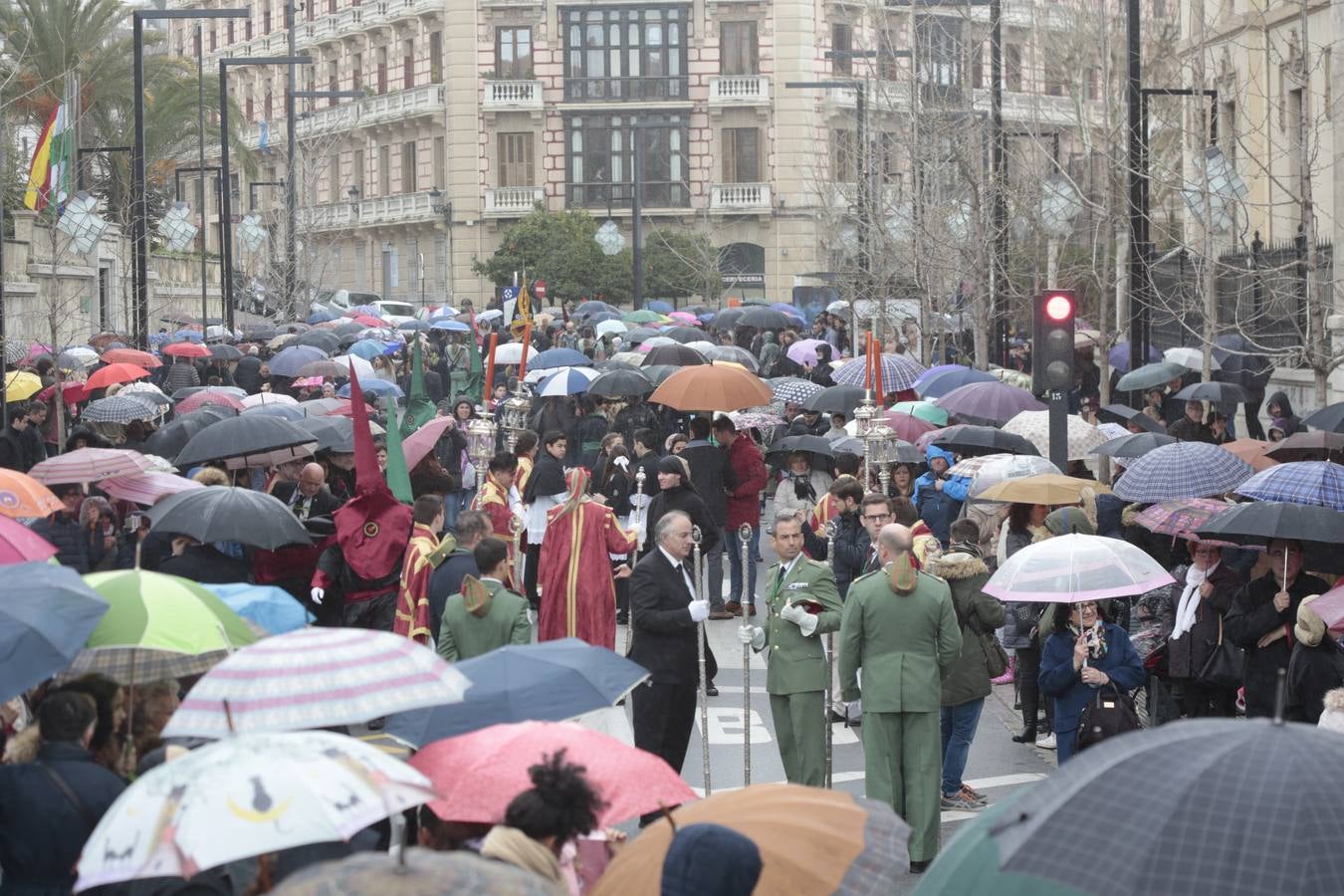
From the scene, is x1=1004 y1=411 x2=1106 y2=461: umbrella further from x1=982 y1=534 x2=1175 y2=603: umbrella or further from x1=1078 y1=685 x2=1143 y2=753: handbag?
x1=1078 y1=685 x2=1143 y2=753: handbag

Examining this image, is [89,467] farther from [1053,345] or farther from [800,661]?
[1053,345]

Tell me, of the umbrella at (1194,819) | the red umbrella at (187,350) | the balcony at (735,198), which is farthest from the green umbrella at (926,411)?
the balcony at (735,198)

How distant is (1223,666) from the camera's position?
10727 millimetres

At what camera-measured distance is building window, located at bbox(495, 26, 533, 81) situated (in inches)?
2857

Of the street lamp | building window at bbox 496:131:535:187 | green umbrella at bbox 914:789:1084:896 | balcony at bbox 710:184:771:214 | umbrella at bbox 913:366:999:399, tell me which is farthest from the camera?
building window at bbox 496:131:535:187

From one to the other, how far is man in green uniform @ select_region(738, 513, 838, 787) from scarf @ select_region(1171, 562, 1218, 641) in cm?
200

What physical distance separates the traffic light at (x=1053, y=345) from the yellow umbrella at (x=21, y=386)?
1271cm

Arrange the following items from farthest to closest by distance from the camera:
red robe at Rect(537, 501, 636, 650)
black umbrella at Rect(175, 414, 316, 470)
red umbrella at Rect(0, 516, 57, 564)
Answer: black umbrella at Rect(175, 414, 316, 470) → red robe at Rect(537, 501, 636, 650) → red umbrella at Rect(0, 516, 57, 564)

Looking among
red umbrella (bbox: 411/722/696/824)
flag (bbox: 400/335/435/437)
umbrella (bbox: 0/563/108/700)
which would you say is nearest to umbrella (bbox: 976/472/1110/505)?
umbrella (bbox: 0/563/108/700)

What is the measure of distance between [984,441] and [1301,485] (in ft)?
14.9

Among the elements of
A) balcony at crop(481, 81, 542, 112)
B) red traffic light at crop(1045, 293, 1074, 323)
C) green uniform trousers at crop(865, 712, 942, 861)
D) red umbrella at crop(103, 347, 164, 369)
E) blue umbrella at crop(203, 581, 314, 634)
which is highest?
balcony at crop(481, 81, 542, 112)

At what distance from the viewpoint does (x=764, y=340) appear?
38.8 m

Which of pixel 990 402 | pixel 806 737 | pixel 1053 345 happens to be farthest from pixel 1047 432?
pixel 806 737

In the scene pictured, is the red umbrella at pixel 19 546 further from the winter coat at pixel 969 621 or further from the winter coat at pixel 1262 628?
the winter coat at pixel 1262 628
